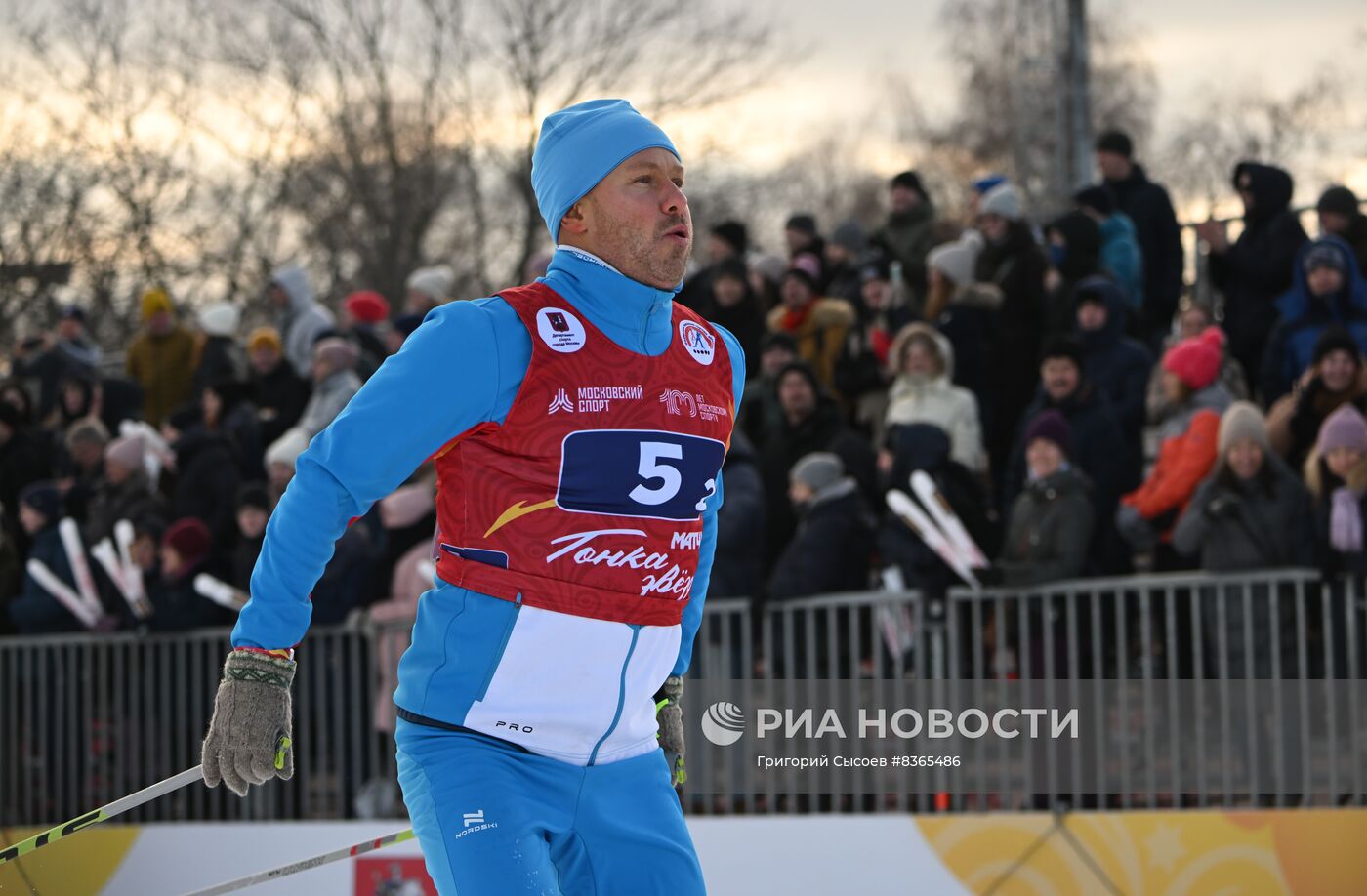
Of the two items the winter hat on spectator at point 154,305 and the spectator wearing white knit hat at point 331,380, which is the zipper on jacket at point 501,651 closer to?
the spectator wearing white knit hat at point 331,380

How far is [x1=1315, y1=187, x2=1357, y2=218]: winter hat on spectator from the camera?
9.96 meters

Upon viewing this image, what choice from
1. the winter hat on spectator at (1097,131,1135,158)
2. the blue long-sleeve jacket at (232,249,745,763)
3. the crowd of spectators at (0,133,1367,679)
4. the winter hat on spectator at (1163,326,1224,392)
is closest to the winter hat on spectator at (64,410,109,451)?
the crowd of spectators at (0,133,1367,679)

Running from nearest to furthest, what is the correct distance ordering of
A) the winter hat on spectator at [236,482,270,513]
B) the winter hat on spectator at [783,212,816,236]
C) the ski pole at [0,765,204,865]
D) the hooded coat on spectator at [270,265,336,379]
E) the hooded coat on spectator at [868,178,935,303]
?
the ski pole at [0,765,204,865], the winter hat on spectator at [236,482,270,513], the hooded coat on spectator at [868,178,935,303], the winter hat on spectator at [783,212,816,236], the hooded coat on spectator at [270,265,336,379]

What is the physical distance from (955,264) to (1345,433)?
10.0 feet

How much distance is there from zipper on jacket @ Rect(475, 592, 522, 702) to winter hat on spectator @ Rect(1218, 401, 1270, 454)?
5121 millimetres

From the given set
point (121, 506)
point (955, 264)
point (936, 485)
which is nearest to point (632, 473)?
point (936, 485)

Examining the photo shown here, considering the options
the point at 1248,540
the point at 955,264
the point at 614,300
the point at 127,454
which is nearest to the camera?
the point at 614,300

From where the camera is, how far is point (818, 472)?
868 centimetres

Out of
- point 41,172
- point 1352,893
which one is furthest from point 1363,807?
point 41,172

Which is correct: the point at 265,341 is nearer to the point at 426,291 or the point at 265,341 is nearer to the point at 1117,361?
the point at 426,291

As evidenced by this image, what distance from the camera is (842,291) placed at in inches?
444

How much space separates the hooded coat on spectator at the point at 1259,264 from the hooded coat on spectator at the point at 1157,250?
2.95 feet

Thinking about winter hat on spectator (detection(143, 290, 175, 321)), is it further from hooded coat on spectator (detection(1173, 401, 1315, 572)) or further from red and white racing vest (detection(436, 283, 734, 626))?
red and white racing vest (detection(436, 283, 734, 626))

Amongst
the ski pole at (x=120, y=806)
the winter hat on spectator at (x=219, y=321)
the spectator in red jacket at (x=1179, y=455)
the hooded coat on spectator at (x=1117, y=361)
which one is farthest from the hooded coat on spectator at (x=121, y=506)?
the ski pole at (x=120, y=806)
